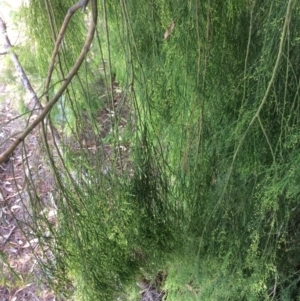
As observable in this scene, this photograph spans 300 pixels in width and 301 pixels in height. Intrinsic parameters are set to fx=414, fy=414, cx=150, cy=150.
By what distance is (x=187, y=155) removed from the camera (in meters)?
1.52

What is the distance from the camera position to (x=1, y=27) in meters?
2.72

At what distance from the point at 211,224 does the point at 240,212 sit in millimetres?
133

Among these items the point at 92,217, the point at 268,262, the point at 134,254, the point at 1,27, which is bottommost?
the point at 268,262

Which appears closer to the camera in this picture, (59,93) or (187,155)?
(59,93)

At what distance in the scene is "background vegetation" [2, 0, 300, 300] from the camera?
1157 mm

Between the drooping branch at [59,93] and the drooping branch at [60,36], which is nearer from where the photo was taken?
the drooping branch at [59,93]

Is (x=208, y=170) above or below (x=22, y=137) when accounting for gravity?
below

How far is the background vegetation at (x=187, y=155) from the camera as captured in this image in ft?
3.80

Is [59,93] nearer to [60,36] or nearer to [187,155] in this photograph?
[60,36]

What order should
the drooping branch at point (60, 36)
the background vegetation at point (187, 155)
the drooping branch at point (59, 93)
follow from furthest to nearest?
the background vegetation at point (187, 155) → the drooping branch at point (60, 36) → the drooping branch at point (59, 93)

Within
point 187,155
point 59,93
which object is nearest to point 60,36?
point 59,93

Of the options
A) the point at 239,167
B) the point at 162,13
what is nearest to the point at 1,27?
the point at 162,13

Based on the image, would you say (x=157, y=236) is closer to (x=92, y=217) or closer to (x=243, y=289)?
(x=92, y=217)

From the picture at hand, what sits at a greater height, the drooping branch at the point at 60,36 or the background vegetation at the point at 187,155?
the drooping branch at the point at 60,36
